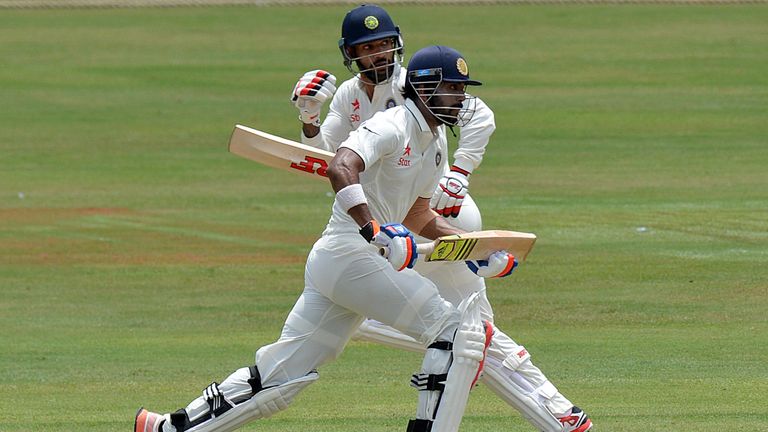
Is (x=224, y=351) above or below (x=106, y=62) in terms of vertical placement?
above

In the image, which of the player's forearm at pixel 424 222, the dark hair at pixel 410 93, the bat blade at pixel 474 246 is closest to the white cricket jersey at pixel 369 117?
the player's forearm at pixel 424 222

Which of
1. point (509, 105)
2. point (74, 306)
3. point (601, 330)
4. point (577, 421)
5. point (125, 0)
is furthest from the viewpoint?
point (125, 0)

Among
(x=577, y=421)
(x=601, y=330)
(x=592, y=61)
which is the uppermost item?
(x=577, y=421)

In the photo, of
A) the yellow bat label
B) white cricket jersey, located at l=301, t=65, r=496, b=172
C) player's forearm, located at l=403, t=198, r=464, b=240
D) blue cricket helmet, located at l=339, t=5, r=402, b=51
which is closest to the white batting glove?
white cricket jersey, located at l=301, t=65, r=496, b=172

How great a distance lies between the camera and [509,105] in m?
31.2

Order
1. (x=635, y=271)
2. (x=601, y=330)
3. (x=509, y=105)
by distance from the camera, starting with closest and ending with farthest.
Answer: (x=601, y=330), (x=635, y=271), (x=509, y=105)

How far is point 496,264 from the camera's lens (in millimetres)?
6738

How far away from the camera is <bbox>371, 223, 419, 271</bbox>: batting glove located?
6066mm

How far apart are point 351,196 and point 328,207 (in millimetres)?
13645

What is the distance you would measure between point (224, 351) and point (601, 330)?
284 centimetres

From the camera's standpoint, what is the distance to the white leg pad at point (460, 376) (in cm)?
634

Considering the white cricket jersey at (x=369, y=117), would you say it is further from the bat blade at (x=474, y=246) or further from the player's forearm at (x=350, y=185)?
the player's forearm at (x=350, y=185)

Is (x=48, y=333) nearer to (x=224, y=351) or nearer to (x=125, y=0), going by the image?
(x=224, y=351)

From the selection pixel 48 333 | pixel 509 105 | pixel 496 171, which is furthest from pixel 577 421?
pixel 509 105
